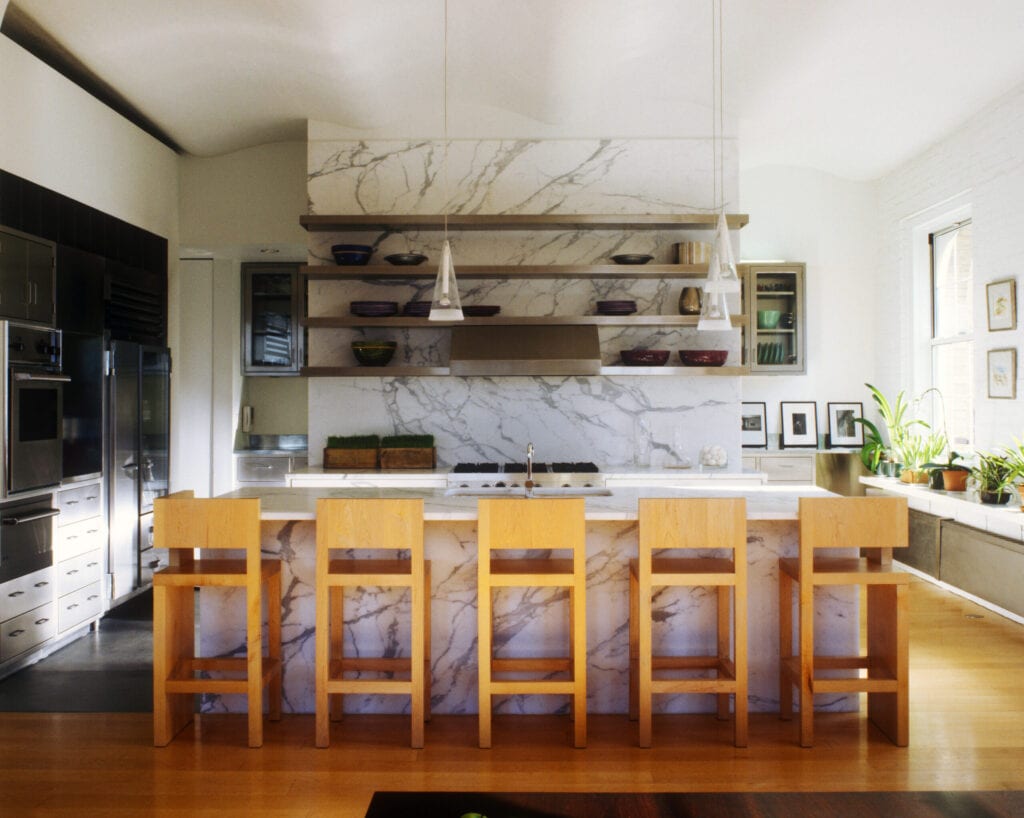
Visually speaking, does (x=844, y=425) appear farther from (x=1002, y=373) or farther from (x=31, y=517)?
(x=31, y=517)

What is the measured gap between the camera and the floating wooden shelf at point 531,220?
16.9 feet

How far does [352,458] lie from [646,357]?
6.83 feet

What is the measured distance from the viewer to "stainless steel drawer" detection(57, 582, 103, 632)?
4.17m

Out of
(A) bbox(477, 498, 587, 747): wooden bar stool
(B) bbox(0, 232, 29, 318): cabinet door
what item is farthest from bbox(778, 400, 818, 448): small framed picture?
(B) bbox(0, 232, 29, 318): cabinet door

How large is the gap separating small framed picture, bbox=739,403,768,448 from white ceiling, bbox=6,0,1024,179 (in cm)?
221

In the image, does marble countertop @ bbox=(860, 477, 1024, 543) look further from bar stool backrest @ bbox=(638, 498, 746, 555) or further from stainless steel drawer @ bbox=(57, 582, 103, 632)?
stainless steel drawer @ bbox=(57, 582, 103, 632)

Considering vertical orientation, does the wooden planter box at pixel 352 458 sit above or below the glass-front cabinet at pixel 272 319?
below

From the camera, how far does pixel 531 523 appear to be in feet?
9.46

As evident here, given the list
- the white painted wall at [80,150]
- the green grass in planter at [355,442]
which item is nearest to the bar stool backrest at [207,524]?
the white painted wall at [80,150]

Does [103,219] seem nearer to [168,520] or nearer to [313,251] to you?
[313,251]

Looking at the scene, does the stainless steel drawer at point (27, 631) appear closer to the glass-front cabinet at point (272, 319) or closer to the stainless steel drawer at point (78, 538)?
the stainless steel drawer at point (78, 538)

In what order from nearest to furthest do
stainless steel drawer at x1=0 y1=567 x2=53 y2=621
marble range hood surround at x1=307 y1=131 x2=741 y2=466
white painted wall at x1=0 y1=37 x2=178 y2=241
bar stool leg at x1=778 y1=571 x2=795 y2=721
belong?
bar stool leg at x1=778 y1=571 x2=795 y2=721 → stainless steel drawer at x1=0 y1=567 x2=53 y2=621 → white painted wall at x1=0 y1=37 x2=178 y2=241 → marble range hood surround at x1=307 y1=131 x2=741 y2=466

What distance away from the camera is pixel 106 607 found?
4660 millimetres

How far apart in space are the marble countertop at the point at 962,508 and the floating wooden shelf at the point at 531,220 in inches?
88.1
